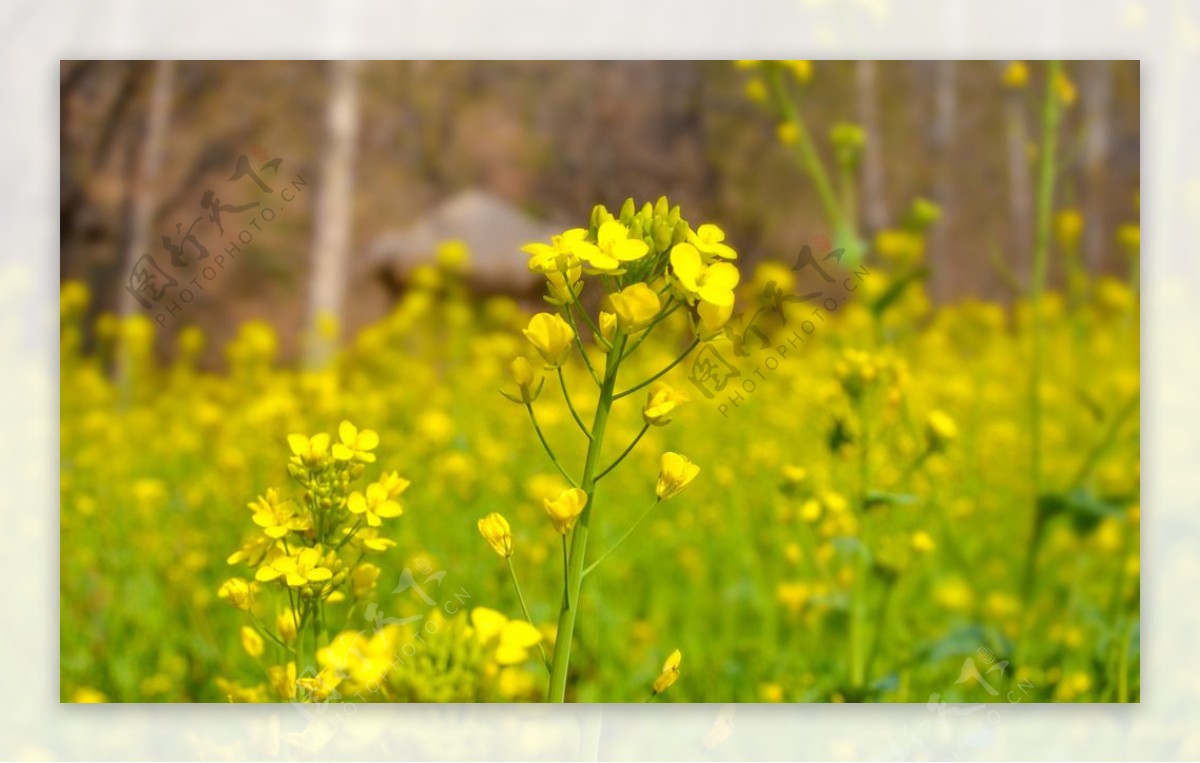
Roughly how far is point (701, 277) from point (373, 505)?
1.07 ft

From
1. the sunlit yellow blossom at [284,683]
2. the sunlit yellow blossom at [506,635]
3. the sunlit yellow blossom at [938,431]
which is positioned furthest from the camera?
the sunlit yellow blossom at [938,431]

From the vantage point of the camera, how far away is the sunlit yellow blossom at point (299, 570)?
843 mm

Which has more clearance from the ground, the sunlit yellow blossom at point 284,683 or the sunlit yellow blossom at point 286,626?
the sunlit yellow blossom at point 286,626

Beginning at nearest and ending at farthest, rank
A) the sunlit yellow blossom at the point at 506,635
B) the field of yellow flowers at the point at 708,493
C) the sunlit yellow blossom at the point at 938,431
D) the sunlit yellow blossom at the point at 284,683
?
the sunlit yellow blossom at the point at 506,635 → the sunlit yellow blossom at the point at 284,683 → the sunlit yellow blossom at the point at 938,431 → the field of yellow flowers at the point at 708,493

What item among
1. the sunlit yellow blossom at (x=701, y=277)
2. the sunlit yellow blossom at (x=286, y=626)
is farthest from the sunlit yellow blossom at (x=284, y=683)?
the sunlit yellow blossom at (x=701, y=277)

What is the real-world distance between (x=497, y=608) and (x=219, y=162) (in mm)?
817

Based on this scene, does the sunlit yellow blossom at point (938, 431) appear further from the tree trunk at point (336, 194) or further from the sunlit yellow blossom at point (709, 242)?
the tree trunk at point (336, 194)

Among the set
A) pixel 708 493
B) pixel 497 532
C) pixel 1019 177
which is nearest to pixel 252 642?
pixel 497 532

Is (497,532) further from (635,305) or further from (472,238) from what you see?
(472,238)

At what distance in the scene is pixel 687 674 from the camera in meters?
1.64

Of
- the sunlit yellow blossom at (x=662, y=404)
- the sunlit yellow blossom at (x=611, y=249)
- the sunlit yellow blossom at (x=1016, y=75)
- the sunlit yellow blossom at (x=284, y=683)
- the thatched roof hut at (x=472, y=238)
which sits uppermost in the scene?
the sunlit yellow blossom at (x=1016, y=75)

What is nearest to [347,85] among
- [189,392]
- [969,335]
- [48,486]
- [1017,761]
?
[189,392]

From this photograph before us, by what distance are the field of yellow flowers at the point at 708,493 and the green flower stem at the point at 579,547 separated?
0.51 meters

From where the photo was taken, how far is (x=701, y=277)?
2.50ft
